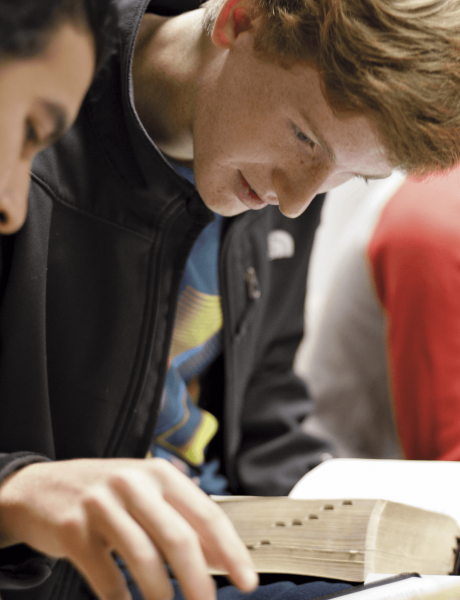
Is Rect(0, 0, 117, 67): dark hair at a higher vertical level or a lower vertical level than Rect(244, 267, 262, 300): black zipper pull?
higher

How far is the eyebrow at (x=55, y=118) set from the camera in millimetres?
277

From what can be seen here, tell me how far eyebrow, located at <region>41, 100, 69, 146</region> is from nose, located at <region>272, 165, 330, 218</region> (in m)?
0.27

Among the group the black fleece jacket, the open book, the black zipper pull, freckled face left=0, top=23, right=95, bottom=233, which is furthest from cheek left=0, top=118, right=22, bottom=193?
the black zipper pull

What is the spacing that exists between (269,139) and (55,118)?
0.28m

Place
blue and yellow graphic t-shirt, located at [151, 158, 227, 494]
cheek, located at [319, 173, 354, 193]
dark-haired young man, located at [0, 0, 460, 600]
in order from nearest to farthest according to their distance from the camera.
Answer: dark-haired young man, located at [0, 0, 460, 600], cheek, located at [319, 173, 354, 193], blue and yellow graphic t-shirt, located at [151, 158, 227, 494]

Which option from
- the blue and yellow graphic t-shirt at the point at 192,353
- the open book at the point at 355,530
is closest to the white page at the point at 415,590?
the open book at the point at 355,530

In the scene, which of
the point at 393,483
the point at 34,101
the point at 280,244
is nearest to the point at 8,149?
the point at 34,101

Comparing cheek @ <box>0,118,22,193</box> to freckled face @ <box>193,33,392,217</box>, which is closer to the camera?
cheek @ <box>0,118,22,193</box>

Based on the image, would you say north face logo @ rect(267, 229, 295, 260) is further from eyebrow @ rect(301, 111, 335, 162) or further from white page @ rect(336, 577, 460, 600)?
white page @ rect(336, 577, 460, 600)

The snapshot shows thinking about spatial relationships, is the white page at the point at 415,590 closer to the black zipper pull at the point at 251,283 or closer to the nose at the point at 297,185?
the nose at the point at 297,185

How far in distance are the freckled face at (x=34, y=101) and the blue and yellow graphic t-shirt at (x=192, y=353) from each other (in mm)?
439

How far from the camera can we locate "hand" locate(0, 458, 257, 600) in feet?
0.82

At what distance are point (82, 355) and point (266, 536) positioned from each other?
0.23 m

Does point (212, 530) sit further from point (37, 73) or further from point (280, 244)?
point (280, 244)
